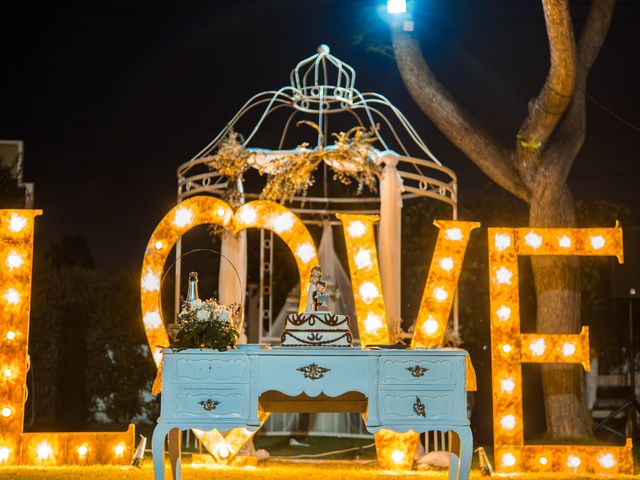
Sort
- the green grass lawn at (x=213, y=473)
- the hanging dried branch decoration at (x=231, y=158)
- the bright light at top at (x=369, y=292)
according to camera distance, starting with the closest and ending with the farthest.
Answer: the green grass lawn at (x=213, y=473) → the bright light at top at (x=369, y=292) → the hanging dried branch decoration at (x=231, y=158)

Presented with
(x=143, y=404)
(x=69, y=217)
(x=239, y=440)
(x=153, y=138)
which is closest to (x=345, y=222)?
(x=239, y=440)

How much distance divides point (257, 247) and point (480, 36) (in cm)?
710

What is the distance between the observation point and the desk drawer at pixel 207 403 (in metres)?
6.04

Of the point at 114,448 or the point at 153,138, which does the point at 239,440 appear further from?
the point at 153,138

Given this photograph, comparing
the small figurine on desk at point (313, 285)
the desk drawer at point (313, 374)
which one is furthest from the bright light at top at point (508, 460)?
the small figurine on desk at point (313, 285)

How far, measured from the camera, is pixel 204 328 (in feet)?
20.4

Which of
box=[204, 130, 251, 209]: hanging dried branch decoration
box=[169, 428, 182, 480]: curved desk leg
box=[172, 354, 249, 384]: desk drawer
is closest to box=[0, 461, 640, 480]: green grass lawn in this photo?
box=[169, 428, 182, 480]: curved desk leg

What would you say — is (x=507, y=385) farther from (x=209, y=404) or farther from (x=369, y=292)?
(x=209, y=404)

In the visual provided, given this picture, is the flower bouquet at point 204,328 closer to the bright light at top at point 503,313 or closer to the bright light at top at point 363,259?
the bright light at top at point 363,259

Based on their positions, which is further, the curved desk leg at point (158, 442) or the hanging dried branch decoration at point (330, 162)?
the hanging dried branch decoration at point (330, 162)

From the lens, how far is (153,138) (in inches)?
643

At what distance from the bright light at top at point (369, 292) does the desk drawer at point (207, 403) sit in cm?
315

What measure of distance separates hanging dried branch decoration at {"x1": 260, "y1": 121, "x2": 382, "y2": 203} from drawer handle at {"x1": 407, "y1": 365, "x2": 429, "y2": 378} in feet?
12.4

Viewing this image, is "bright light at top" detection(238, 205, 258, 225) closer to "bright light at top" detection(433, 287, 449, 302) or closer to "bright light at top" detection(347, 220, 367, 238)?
"bright light at top" detection(347, 220, 367, 238)
